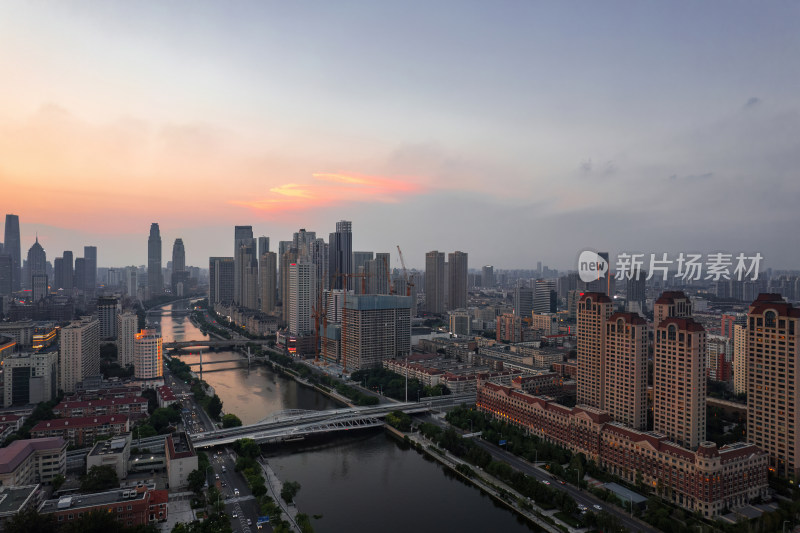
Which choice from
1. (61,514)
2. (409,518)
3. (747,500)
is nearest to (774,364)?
(747,500)

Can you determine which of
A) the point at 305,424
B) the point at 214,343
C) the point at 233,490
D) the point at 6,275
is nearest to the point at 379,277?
the point at 214,343

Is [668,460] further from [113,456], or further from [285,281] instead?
[285,281]

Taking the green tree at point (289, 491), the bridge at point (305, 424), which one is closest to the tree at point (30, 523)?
the green tree at point (289, 491)

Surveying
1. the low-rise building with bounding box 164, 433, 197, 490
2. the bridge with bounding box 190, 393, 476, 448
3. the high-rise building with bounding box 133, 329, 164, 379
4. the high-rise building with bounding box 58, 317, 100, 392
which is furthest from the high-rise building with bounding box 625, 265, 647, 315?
the high-rise building with bounding box 58, 317, 100, 392

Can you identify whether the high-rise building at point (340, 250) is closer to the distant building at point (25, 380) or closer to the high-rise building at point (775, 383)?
the distant building at point (25, 380)

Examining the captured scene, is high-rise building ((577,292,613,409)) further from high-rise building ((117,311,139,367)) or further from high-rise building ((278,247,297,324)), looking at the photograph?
high-rise building ((278,247,297,324))

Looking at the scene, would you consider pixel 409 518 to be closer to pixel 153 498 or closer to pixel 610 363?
pixel 153 498
